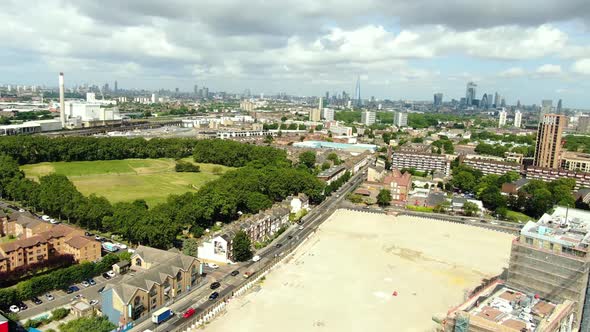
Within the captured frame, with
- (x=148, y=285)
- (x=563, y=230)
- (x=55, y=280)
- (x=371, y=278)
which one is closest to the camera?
(x=563, y=230)

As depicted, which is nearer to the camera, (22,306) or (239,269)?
(22,306)

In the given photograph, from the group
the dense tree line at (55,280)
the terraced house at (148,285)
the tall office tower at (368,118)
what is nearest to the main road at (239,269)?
the terraced house at (148,285)

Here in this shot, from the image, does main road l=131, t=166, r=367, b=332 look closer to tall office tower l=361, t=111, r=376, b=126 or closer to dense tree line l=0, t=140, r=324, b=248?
dense tree line l=0, t=140, r=324, b=248

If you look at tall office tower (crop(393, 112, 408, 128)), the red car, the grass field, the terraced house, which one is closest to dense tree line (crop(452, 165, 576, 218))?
the terraced house

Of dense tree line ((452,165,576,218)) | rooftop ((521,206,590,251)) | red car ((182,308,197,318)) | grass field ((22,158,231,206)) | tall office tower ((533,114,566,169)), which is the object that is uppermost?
tall office tower ((533,114,566,169))

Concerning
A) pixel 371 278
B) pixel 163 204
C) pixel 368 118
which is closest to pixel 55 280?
pixel 163 204

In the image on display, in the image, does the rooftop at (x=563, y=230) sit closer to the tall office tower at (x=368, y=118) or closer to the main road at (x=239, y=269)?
the main road at (x=239, y=269)

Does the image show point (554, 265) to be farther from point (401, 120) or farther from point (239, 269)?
point (401, 120)

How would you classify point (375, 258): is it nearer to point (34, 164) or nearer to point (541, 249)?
point (541, 249)
